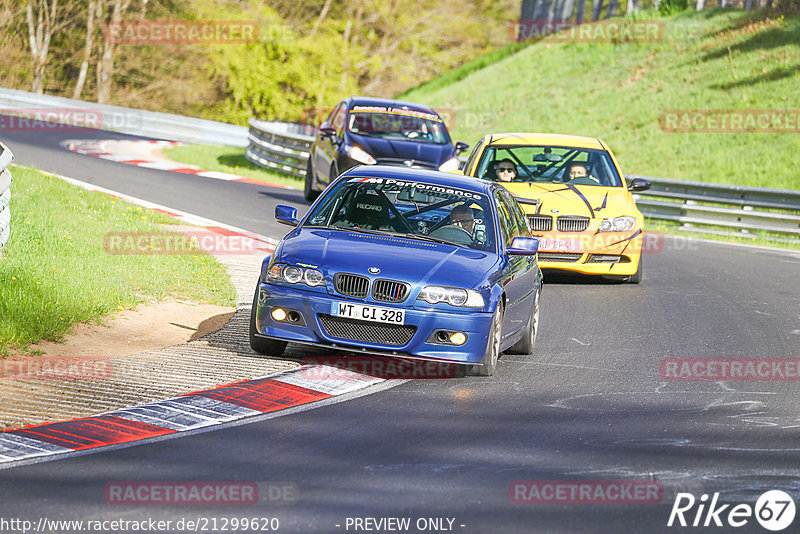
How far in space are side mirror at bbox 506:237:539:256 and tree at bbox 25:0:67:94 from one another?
49424mm

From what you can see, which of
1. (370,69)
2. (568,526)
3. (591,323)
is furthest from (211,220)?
(370,69)

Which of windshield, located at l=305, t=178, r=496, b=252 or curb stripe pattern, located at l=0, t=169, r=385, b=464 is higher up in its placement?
windshield, located at l=305, t=178, r=496, b=252

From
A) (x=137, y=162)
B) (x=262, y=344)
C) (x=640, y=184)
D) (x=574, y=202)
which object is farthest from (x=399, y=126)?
(x=262, y=344)

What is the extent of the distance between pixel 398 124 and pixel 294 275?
12064 millimetres

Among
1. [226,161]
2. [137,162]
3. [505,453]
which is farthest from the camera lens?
[226,161]

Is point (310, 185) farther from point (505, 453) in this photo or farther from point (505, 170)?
point (505, 453)

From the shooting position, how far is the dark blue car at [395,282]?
849 cm

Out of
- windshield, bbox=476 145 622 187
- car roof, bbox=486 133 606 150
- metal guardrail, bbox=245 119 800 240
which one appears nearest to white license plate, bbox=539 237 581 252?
windshield, bbox=476 145 622 187

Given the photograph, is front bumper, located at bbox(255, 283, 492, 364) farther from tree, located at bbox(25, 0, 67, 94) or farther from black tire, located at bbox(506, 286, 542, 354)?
tree, located at bbox(25, 0, 67, 94)

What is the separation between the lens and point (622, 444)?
7055mm

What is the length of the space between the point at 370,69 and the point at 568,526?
191 feet

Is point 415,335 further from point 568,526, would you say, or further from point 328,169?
point 328,169

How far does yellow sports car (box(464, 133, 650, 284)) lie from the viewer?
46.4 ft

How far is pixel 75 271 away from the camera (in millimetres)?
11555
